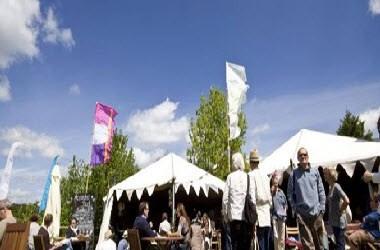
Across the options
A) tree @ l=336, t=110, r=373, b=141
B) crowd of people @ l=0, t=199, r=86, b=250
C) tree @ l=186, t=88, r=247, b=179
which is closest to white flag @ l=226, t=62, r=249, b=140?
crowd of people @ l=0, t=199, r=86, b=250

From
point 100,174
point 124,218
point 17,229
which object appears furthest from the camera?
point 100,174

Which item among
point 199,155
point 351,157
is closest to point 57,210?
point 351,157

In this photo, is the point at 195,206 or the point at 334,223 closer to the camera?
the point at 334,223

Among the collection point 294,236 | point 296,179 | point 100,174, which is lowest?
point 294,236

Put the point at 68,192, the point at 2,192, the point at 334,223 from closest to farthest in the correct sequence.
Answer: the point at 334,223, the point at 2,192, the point at 68,192

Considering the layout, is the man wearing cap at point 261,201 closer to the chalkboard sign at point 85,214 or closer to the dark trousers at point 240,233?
the dark trousers at point 240,233

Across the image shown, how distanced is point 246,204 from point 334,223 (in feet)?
4.91

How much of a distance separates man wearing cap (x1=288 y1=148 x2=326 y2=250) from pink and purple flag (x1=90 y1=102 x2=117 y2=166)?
10.5m

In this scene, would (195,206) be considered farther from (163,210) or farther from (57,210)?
(57,210)

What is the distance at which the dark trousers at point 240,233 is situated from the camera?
5887mm

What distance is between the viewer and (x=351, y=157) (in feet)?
31.9

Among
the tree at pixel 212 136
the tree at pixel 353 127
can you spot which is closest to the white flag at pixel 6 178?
the tree at pixel 212 136

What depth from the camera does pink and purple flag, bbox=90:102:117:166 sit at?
15.5 meters

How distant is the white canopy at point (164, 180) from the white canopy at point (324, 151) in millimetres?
2440
